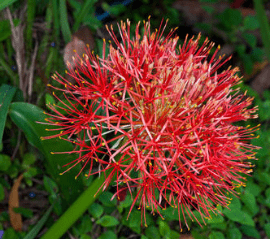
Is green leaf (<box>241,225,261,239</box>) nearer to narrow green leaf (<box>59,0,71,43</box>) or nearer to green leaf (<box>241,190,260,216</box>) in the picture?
green leaf (<box>241,190,260,216</box>)

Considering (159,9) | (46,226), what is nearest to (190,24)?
(159,9)

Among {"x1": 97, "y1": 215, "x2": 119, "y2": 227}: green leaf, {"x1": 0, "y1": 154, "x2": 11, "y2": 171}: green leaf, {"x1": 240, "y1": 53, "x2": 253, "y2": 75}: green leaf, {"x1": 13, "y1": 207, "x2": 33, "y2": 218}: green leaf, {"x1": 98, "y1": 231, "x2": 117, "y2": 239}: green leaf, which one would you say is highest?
{"x1": 240, "y1": 53, "x2": 253, "y2": 75}: green leaf

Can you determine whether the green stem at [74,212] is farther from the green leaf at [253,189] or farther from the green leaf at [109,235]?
the green leaf at [253,189]

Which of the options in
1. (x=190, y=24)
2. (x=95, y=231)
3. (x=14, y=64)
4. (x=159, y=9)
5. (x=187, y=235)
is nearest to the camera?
→ (x=187, y=235)

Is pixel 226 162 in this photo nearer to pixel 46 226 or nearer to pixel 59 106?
pixel 59 106

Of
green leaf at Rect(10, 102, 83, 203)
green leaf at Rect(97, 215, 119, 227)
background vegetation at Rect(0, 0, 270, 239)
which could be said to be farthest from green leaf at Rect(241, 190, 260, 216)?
green leaf at Rect(10, 102, 83, 203)

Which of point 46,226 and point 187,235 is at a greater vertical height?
point 187,235
